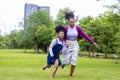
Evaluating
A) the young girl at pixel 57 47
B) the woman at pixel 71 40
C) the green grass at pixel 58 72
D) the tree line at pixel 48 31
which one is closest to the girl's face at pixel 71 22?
the woman at pixel 71 40

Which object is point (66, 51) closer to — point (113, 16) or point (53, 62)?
point (53, 62)

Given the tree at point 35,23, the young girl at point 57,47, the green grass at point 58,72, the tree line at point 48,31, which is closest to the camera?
the young girl at point 57,47

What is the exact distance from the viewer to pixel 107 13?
90.3 ft

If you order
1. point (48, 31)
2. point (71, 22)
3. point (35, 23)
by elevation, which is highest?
point (71, 22)

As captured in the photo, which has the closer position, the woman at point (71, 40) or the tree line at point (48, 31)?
the woman at point (71, 40)

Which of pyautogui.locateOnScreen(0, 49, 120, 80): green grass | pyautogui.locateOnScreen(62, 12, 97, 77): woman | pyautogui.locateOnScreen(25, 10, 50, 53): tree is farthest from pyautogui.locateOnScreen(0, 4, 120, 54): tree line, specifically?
pyautogui.locateOnScreen(62, 12, 97, 77): woman

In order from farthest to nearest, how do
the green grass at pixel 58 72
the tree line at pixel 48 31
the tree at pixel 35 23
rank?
1. the tree at pixel 35 23
2. the tree line at pixel 48 31
3. the green grass at pixel 58 72

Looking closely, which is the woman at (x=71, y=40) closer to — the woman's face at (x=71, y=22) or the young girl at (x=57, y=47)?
the woman's face at (x=71, y=22)

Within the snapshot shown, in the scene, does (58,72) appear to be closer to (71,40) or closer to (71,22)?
(71,40)

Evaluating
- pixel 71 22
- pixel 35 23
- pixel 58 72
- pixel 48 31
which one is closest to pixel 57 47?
pixel 71 22

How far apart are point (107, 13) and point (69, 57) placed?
17.9 metres

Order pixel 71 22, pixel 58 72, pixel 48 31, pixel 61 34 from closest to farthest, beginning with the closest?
pixel 61 34, pixel 71 22, pixel 58 72, pixel 48 31

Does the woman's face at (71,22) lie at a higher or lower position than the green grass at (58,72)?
higher

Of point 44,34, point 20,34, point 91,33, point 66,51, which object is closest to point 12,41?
point 20,34
